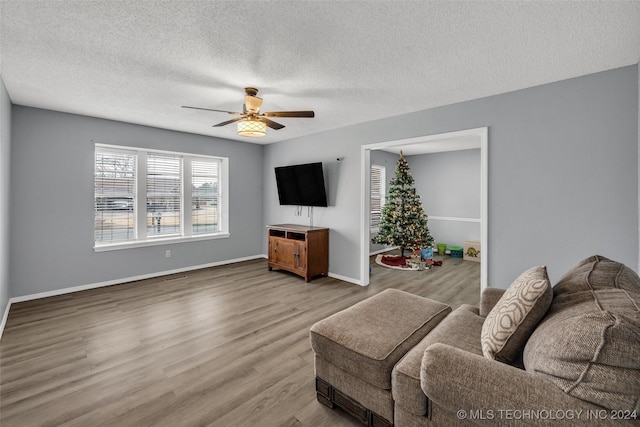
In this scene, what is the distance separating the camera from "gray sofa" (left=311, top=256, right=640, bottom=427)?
36.8 inches

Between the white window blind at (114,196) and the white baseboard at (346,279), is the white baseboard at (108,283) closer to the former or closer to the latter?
the white window blind at (114,196)

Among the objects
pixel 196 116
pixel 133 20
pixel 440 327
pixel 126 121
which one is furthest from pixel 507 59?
pixel 126 121

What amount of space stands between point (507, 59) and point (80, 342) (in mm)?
4557

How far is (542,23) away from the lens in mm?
1862

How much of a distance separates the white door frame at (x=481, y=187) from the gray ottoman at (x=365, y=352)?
1.56 m

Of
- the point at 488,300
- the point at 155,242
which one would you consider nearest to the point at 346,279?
the point at 488,300

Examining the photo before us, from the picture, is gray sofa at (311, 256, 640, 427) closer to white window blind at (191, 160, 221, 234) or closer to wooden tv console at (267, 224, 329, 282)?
wooden tv console at (267, 224, 329, 282)

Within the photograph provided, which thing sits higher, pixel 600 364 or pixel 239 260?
pixel 600 364

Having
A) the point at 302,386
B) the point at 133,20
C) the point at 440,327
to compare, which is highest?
the point at 133,20

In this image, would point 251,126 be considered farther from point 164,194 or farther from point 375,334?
point 164,194

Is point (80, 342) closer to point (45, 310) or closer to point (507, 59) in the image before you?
point (45, 310)

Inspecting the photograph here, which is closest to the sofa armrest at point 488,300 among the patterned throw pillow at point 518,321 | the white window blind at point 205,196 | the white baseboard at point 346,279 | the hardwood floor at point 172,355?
the patterned throw pillow at point 518,321

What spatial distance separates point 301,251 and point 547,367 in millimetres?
3773

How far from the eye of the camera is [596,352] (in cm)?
95
